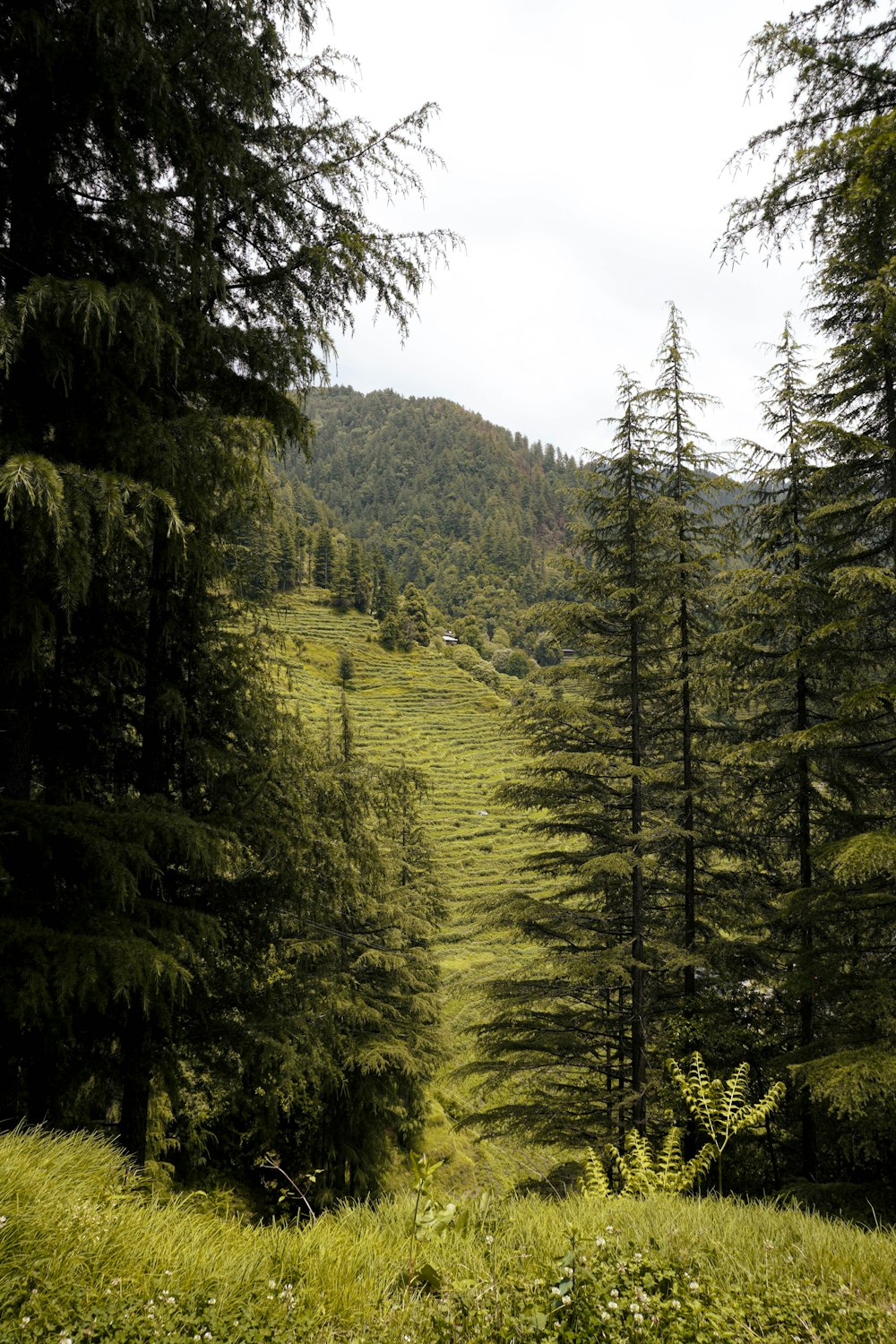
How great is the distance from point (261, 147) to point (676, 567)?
676 centimetres

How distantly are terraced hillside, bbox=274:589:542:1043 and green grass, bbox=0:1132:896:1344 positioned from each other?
9907mm

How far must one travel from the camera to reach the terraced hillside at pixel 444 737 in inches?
1197

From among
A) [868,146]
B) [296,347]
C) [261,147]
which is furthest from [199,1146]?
[868,146]

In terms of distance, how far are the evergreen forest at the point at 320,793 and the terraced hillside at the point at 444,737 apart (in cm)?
565

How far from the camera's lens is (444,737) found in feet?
178

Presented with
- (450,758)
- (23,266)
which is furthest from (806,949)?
(450,758)

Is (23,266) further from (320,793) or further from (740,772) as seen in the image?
(740,772)

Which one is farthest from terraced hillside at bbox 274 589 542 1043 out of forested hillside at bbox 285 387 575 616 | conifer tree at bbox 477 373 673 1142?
forested hillside at bbox 285 387 575 616

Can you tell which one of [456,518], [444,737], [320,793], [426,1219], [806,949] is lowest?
[444,737]

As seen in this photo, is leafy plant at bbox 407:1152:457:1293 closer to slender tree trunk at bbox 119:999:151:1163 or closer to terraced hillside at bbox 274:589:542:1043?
slender tree trunk at bbox 119:999:151:1163

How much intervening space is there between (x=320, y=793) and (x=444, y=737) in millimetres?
48499

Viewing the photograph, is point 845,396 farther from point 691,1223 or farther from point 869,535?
point 691,1223

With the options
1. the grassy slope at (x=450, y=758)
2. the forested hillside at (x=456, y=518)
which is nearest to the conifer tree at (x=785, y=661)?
the grassy slope at (x=450, y=758)

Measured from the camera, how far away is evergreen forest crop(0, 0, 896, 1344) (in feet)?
8.89
